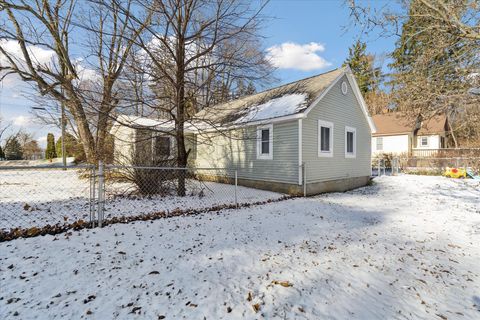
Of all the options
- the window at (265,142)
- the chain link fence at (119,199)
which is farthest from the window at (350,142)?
the chain link fence at (119,199)

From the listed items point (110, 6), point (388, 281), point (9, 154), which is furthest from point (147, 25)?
point (9, 154)

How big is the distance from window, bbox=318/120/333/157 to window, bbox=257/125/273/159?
Result: 6.80 ft

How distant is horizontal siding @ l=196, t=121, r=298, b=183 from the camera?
9516mm

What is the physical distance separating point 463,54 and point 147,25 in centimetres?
905

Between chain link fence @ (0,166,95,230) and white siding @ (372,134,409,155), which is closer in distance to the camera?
chain link fence @ (0,166,95,230)

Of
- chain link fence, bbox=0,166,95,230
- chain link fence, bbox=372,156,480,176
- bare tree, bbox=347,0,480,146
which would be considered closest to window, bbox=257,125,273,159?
bare tree, bbox=347,0,480,146

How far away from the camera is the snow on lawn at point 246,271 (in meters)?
2.51

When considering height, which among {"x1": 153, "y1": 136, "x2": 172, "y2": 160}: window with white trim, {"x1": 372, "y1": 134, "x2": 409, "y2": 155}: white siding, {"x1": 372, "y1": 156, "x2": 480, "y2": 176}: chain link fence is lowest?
{"x1": 372, "y1": 156, "x2": 480, "y2": 176}: chain link fence

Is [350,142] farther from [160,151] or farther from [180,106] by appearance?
[160,151]

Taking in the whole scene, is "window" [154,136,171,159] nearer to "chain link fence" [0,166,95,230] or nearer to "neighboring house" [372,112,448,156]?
"chain link fence" [0,166,95,230]

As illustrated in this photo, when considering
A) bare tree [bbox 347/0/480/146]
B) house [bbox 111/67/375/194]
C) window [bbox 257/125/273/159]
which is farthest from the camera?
window [bbox 257/125/273/159]

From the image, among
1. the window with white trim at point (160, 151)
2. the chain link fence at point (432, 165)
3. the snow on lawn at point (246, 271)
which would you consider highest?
the window with white trim at point (160, 151)

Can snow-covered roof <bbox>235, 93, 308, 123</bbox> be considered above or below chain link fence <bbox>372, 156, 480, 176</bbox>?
above

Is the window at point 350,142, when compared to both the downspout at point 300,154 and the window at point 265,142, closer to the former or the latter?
the downspout at point 300,154
